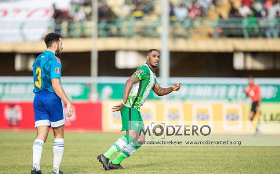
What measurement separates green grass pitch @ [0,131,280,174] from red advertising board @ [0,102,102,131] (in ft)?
25.5

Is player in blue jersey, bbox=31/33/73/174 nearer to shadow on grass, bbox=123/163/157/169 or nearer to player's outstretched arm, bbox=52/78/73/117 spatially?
player's outstretched arm, bbox=52/78/73/117

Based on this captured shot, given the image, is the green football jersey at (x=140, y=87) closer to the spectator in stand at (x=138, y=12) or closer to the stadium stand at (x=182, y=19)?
the stadium stand at (x=182, y=19)

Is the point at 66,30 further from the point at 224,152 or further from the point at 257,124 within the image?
the point at 224,152

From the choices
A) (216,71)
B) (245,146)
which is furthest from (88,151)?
(216,71)

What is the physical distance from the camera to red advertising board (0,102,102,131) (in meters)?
26.3

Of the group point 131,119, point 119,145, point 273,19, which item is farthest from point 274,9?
point 119,145

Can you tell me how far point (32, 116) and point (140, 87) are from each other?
620 inches

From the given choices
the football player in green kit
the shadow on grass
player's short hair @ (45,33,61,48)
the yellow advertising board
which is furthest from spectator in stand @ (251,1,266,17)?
player's short hair @ (45,33,61,48)

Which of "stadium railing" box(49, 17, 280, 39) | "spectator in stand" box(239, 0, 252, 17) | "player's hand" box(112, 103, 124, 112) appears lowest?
"player's hand" box(112, 103, 124, 112)

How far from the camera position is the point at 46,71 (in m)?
9.98

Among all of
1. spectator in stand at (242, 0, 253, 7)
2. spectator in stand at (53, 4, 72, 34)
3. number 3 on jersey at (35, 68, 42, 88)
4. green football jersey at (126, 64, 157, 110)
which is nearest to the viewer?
number 3 on jersey at (35, 68, 42, 88)

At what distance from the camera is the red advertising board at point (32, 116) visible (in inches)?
1034

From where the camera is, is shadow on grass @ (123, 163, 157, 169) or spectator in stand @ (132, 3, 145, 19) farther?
spectator in stand @ (132, 3, 145, 19)

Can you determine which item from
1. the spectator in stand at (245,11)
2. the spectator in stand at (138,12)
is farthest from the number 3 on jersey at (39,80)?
the spectator in stand at (138,12)
